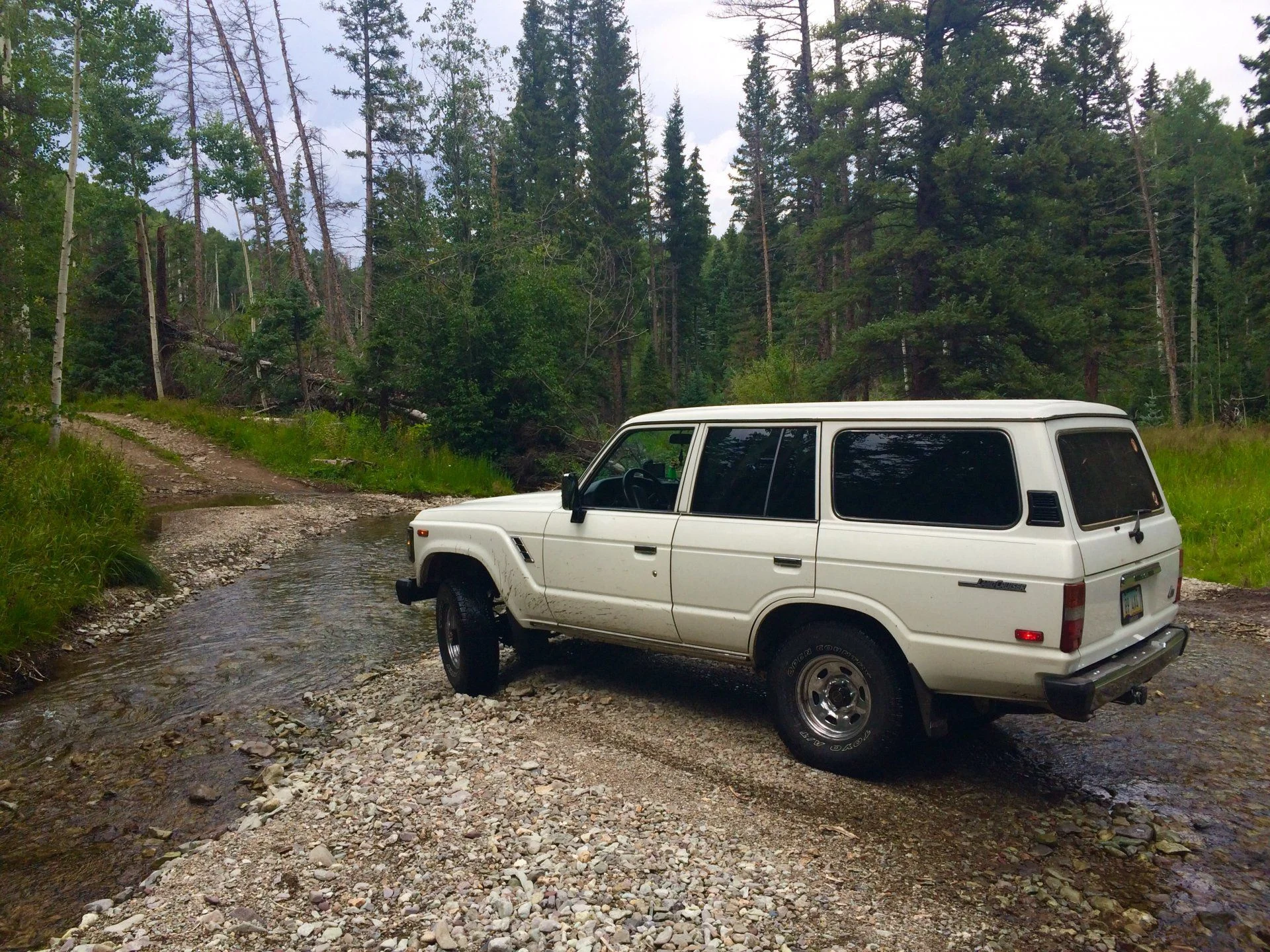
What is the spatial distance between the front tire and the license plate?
3.70 feet

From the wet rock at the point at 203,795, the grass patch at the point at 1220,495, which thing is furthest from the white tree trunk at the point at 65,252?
the grass patch at the point at 1220,495

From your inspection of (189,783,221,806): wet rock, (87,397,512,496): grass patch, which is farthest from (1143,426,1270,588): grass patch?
(87,397,512,496): grass patch

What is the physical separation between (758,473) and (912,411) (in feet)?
3.22

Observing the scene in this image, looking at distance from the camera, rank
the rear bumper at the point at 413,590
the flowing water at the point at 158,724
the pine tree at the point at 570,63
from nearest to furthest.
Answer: the flowing water at the point at 158,724
the rear bumper at the point at 413,590
the pine tree at the point at 570,63

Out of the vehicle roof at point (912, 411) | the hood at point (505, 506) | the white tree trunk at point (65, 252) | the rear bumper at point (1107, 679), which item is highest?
the white tree trunk at point (65, 252)

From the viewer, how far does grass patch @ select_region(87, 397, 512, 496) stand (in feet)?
66.9

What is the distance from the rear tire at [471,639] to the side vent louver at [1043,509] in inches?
151

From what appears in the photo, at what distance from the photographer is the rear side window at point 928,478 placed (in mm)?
3984

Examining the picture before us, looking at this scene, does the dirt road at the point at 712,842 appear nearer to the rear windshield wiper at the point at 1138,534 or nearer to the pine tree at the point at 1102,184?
the rear windshield wiper at the point at 1138,534

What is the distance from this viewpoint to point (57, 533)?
8820 millimetres

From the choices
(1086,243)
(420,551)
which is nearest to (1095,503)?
(420,551)

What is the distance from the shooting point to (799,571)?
14.7 ft

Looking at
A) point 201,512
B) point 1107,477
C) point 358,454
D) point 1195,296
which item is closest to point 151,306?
point 358,454

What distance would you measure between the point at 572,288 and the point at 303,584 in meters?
16.4
